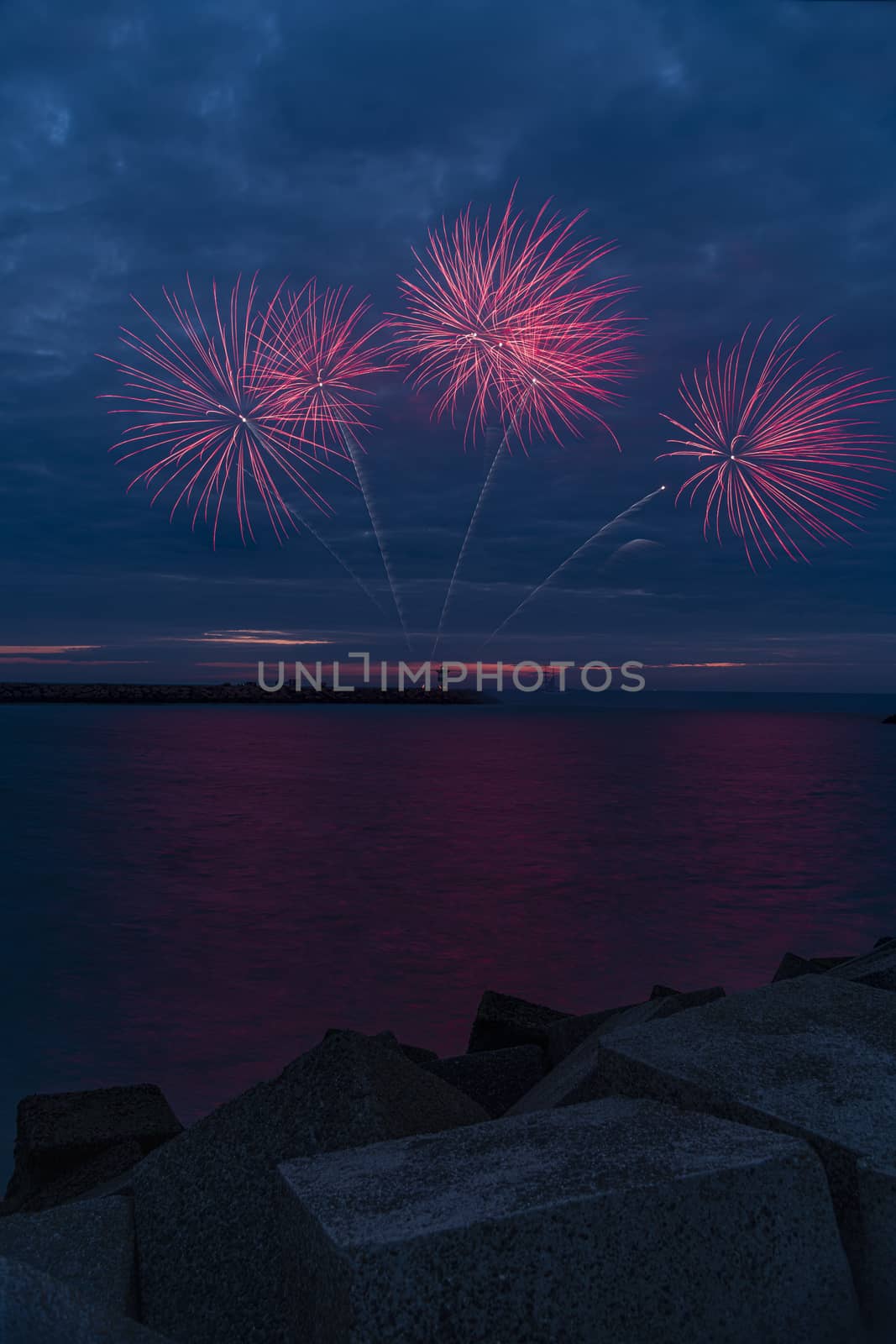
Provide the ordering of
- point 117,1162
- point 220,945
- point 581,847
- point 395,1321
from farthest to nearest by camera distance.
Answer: point 581,847
point 220,945
point 117,1162
point 395,1321

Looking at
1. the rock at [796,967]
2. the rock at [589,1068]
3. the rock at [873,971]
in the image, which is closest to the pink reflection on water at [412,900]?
the rock at [796,967]

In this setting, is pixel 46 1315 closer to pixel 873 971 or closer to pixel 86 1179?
pixel 86 1179

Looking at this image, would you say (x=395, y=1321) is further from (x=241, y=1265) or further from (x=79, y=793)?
(x=79, y=793)

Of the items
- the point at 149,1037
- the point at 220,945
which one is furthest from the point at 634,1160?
the point at 220,945

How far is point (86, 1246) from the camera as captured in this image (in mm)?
3023

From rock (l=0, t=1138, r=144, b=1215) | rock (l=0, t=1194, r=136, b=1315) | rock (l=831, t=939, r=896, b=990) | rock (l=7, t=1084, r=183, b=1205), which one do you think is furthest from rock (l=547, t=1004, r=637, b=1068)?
rock (l=0, t=1194, r=136, b=1315)

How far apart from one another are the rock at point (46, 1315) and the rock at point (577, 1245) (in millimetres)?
513

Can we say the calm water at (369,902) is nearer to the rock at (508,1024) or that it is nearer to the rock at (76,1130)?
the rock at (76,1130)

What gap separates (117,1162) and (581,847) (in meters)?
17.9

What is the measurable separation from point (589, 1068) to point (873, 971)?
2.69 meters

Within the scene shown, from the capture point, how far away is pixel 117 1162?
4.72 m

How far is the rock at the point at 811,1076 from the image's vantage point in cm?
255

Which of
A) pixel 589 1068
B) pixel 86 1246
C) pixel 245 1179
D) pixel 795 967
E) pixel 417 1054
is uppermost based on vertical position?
pixel 589 1068

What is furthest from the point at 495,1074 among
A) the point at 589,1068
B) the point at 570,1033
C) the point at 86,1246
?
the point at 86,1246
